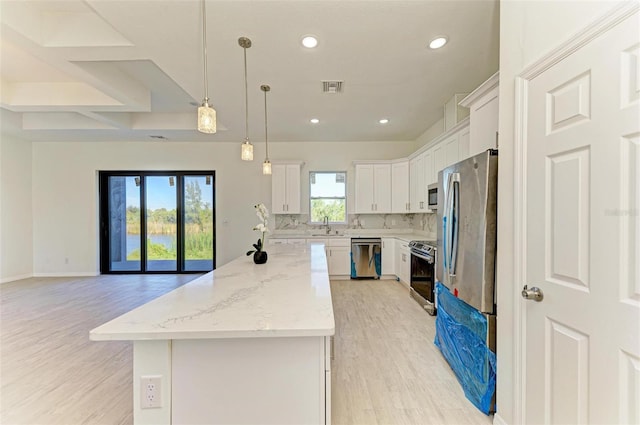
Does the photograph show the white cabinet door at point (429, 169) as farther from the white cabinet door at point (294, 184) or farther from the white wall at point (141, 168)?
the white cabinet door at point (294, 184)

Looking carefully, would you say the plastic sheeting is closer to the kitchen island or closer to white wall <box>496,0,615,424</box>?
white wall <box>496,0,615,424</box>

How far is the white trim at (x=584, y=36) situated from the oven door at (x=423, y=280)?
103 inches

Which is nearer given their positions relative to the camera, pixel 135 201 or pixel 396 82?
pixel 396 82

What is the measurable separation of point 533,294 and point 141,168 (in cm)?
695

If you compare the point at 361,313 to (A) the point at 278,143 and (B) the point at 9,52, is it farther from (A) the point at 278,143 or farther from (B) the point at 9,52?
(B) the point at 9,52

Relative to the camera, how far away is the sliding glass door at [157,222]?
20.7ft

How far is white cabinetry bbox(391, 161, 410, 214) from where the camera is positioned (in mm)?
5758

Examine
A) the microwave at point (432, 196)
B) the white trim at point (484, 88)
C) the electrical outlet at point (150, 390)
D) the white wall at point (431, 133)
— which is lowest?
the electrical outlet at point (150, 390)

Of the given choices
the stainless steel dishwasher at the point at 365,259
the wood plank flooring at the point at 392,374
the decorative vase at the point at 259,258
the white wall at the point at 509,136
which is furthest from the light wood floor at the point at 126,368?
the stainless steel dishwasher at the point at 365,259

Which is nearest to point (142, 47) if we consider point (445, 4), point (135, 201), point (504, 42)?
point (445, 4)

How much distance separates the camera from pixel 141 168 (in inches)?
246

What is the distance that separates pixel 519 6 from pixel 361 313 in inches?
130

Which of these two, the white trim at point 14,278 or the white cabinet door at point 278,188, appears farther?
the white cabinet door at point 278,188

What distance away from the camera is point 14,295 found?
4.71 m
